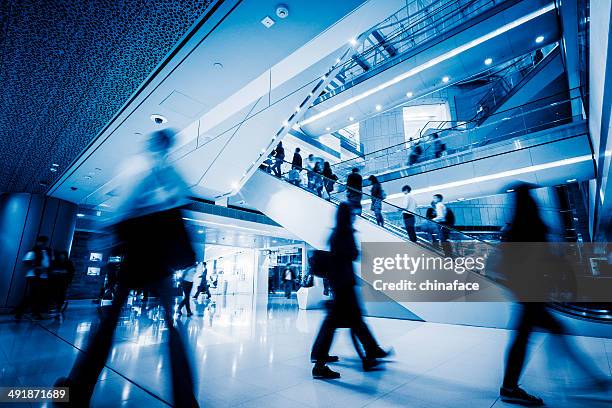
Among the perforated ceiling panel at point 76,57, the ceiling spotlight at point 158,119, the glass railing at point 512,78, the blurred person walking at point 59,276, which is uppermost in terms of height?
the glass railing at point 512,78

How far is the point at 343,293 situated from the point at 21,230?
31.4 ft

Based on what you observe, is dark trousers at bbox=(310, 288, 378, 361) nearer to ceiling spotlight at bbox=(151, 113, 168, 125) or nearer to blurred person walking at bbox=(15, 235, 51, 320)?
ceiling spotlight at bbox=(151, 113, 168, 125)

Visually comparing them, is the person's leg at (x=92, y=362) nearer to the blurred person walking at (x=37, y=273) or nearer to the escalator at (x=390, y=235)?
the escalator at (x=390, y=235)

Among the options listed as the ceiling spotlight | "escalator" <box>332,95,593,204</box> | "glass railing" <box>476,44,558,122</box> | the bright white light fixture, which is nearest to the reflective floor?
the ceiling spotlight

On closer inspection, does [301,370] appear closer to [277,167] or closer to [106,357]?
[106,357]

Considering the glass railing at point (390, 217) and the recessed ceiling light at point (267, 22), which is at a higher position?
the recessed ceiling light at point (267, 22)

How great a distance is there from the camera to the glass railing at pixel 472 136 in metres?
9.33

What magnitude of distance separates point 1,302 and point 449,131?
606 inches

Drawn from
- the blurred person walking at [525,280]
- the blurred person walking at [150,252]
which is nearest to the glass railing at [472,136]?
the blurred person walking at [525,280]

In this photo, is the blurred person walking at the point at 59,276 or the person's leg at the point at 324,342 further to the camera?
the blurred person walking at the point at 59,276

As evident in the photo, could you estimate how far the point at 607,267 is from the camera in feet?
28.5

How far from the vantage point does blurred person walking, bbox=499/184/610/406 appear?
2059 millimetres

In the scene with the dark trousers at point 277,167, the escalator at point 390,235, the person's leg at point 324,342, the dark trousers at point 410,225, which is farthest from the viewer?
the dark trousers at point 277,167

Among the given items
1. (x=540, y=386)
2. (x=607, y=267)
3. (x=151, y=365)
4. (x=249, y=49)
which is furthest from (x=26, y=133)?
(x=607, y=267)
